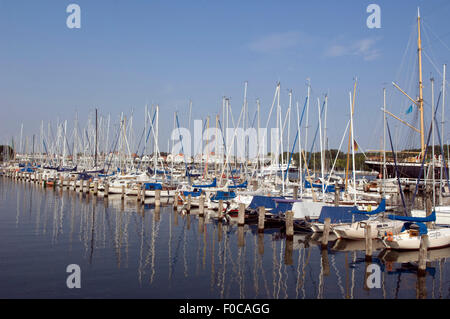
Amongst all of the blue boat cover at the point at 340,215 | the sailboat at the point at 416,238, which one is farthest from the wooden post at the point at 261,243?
the sailboat at the point at 416,238

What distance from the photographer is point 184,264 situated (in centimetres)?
2095

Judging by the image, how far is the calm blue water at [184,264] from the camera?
1678cm

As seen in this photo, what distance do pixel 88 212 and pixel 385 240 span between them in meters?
28.1

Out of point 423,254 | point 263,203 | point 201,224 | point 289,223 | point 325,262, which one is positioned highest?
point 263,203

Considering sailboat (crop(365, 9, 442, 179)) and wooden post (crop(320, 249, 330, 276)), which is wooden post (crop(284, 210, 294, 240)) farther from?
sailboat (crop(365, 9, 442, 179))

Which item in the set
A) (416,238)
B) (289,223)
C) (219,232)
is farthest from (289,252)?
(416,238)

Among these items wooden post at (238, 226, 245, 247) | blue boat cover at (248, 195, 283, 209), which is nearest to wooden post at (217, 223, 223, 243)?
wooden post at (238, 226, 245, 247)

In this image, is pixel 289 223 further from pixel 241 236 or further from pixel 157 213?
pixel 157 213

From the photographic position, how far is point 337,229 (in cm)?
2684

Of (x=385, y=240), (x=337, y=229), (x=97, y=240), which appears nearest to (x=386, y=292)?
(x=385, y=240)

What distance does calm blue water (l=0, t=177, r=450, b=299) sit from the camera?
→ 16781 mm

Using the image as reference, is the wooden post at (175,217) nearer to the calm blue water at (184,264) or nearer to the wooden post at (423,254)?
the calm blue water at (184,264)
